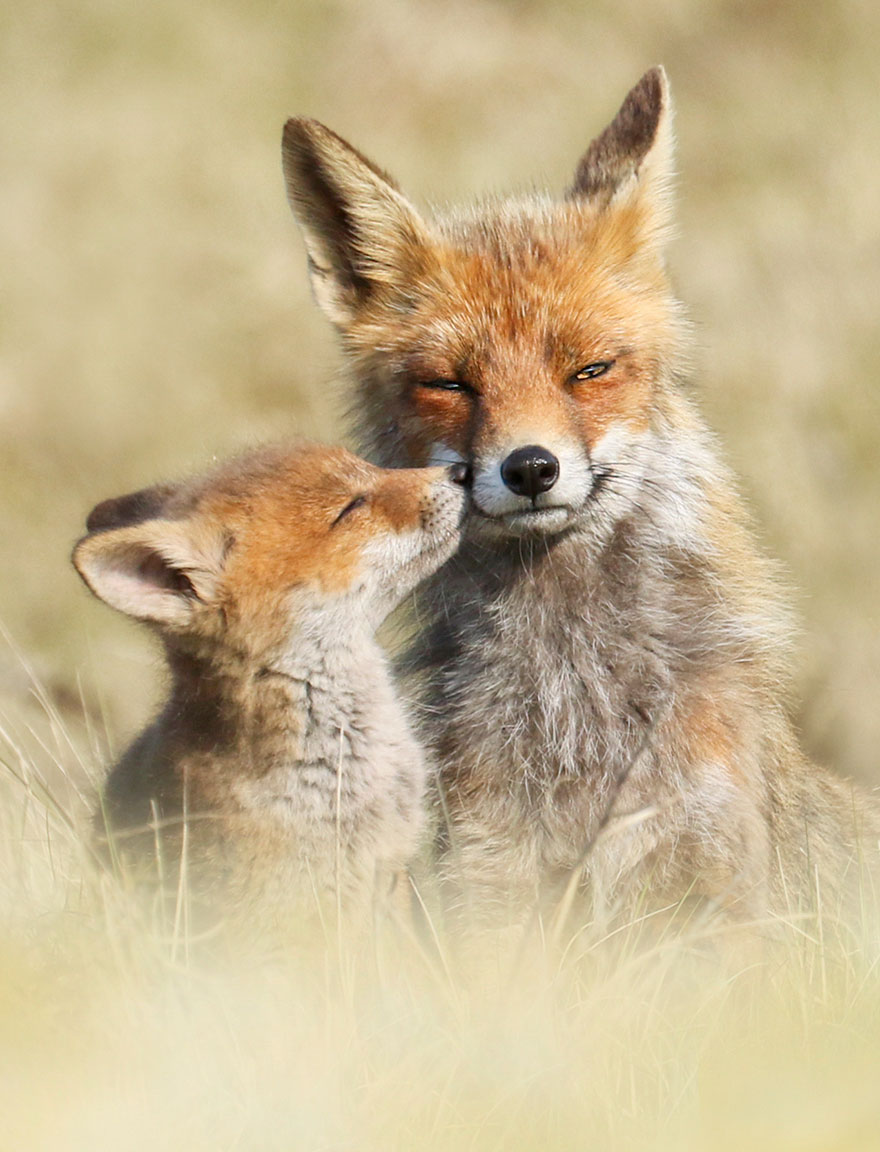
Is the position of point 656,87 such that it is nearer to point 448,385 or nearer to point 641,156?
point 641,156

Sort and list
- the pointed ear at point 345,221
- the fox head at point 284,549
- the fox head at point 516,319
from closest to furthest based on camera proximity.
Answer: the fox head at point 284,549 < the fox head at point 516,319 < the pointed ear at point 345,221

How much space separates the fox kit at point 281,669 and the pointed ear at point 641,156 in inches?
33.8

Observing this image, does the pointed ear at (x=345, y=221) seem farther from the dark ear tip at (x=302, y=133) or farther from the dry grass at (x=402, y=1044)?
the dry grass at (x=402, y=1044)

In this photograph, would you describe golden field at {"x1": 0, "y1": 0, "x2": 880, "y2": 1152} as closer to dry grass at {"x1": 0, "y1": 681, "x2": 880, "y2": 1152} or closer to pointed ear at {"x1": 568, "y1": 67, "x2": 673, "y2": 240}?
pointed ear at {"x1": 568, "y1": 67, "x2": 673, "y2": 240}

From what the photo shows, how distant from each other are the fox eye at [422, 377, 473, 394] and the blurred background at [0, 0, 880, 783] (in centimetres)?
238

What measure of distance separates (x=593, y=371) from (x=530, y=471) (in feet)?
1.16

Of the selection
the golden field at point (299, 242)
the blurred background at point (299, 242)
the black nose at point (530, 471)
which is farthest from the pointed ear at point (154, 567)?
the blurred background at point (299, 242)

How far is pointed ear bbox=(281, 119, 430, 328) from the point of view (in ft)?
9.46

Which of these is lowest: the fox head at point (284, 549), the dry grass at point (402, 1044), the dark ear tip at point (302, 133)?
the dry grass at point (402, 1044)

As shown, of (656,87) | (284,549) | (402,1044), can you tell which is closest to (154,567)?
(284,549)

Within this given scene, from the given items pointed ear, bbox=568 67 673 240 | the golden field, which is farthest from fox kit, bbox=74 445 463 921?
the golden field

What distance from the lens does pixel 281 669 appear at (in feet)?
8.36

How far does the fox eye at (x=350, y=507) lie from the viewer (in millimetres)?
2680

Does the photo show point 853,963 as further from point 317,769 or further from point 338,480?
point 338,480
